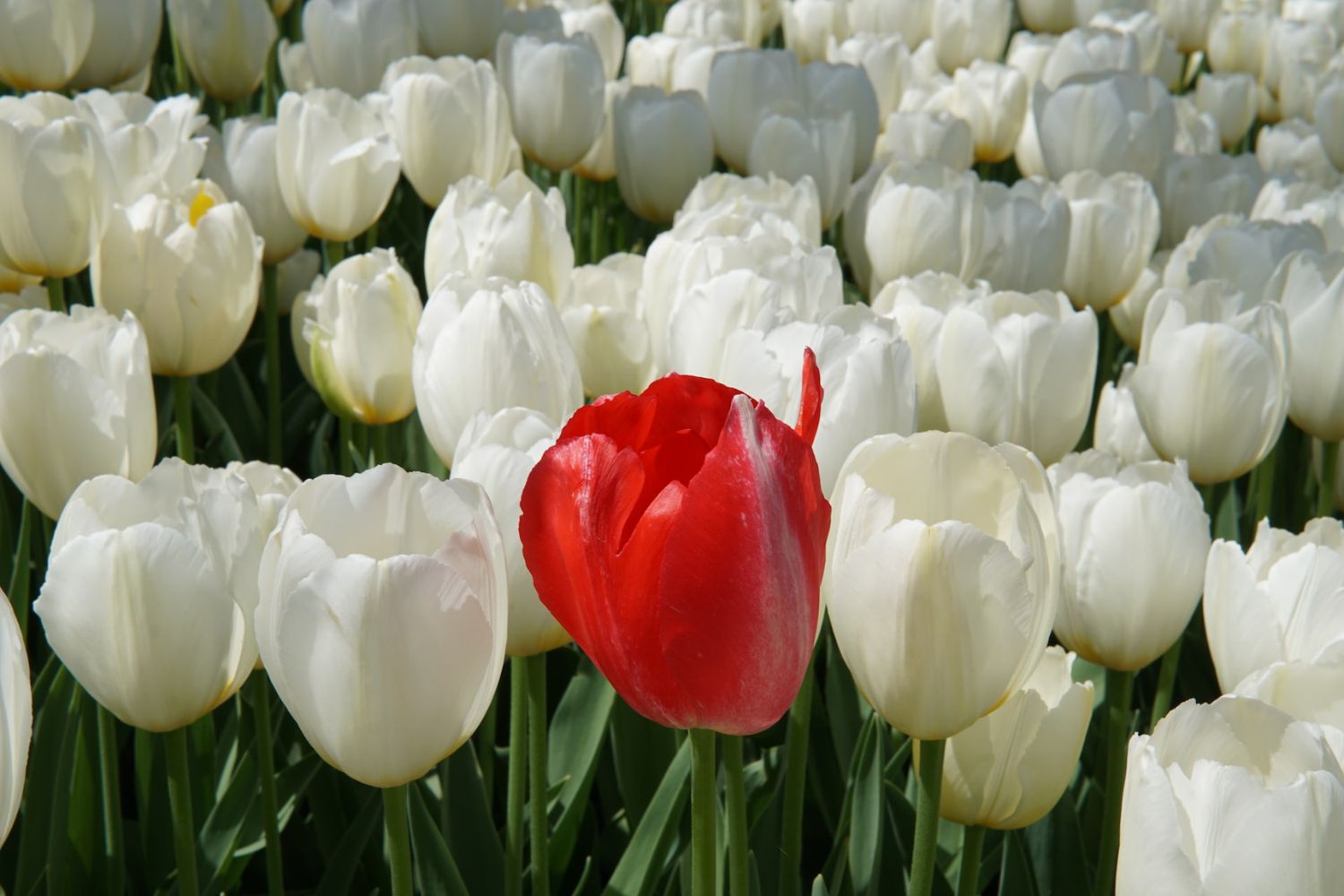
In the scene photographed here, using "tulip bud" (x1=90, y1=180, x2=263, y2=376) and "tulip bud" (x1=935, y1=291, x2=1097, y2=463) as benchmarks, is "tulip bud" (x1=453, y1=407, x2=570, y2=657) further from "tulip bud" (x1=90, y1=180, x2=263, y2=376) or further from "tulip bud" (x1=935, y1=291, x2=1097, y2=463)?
"tulip bud" (x1=90, y1=180, x2=263, y2=376)

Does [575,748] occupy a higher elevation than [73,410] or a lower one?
lower

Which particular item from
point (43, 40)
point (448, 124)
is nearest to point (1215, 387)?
point (448, 124)

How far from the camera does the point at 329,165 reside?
65.6 inches

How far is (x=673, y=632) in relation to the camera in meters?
0.64

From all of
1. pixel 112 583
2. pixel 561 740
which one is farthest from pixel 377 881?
pixel 112 583

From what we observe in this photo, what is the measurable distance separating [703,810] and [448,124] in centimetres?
125

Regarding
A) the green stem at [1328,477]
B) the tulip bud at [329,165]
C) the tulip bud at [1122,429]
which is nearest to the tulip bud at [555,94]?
the tulip bud at [329,165]

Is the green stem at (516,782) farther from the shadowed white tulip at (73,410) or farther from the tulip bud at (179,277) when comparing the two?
the tulip bud at (179,277)

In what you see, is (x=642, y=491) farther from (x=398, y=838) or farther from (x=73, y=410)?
(x=73, y=410)

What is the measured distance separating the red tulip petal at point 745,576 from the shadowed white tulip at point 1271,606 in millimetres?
351

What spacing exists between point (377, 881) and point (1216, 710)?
2.52 ft

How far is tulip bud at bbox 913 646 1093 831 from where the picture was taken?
36.2 inches

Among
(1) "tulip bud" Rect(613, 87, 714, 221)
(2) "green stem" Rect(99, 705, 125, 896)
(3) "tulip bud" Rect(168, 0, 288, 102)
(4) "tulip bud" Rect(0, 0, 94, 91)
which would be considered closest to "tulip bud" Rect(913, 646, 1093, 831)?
(2) "green stem" Rect(99, 705, 125, 896)

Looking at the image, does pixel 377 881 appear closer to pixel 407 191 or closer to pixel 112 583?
pixel 112 583
